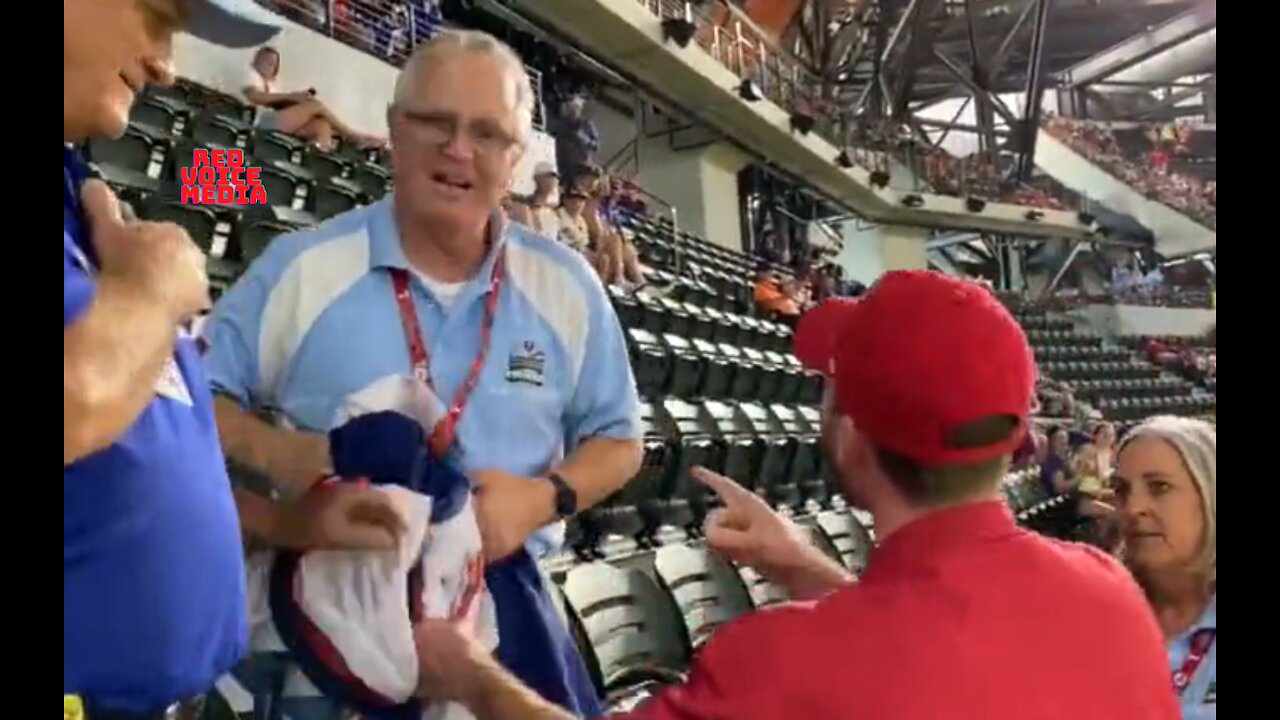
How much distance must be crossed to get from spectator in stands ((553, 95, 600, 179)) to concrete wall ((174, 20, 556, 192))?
569mm

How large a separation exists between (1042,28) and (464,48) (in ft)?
24.6

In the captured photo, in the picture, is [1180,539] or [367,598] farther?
[1180,539]

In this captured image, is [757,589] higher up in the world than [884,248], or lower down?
lower down

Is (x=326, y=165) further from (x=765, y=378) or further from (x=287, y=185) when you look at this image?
(x=765, y=378)

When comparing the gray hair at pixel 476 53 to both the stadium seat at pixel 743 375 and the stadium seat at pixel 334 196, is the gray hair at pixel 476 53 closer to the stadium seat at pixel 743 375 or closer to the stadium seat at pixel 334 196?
the stadium seat at pixel 334 196

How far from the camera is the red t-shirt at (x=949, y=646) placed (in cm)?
70

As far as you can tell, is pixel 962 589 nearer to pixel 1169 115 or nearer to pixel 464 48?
pixel 464 48

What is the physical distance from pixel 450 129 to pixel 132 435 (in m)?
0.33

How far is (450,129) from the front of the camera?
84cm

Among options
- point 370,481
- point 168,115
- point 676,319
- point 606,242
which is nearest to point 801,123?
point 606,242

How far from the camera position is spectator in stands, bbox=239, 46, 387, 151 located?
2875mm

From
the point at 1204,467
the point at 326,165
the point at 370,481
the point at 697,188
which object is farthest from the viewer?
the point at 697,188

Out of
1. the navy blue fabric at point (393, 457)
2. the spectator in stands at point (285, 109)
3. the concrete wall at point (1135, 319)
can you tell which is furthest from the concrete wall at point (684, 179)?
the navy blue fabric at point (393, 457)

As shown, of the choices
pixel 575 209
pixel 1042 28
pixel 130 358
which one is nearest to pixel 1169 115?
pixel 1042 28
